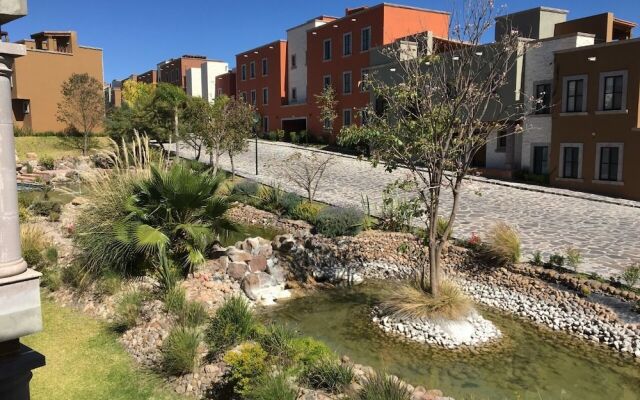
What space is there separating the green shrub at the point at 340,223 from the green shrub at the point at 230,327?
21.8 feet

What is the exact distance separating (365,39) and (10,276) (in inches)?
1444

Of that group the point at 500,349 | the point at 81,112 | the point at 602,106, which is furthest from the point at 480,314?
the point at 81,112

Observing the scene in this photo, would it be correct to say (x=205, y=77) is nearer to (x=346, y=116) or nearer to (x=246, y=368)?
(x=346, y=116)

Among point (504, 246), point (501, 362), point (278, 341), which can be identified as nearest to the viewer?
point (278, 341)

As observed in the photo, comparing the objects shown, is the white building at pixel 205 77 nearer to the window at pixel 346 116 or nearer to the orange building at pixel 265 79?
the orange building at pixel 265 79

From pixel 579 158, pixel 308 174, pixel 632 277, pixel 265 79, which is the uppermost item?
pixel 265 79

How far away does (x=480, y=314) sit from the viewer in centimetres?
990

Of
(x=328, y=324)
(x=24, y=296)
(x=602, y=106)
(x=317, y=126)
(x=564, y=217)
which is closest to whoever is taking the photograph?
(x=24, y=296)

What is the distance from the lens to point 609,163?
2258cm

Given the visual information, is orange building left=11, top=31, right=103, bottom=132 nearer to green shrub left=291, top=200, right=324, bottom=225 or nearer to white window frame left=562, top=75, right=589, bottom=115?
green shrub left=291, top=200, right=324, bottom=225

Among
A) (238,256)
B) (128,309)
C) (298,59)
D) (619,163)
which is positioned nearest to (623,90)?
(619,163)

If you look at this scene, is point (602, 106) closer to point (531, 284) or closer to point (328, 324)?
point (531, 284)

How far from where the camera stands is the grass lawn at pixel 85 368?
6.39 meters

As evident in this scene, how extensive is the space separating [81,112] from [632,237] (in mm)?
39462
